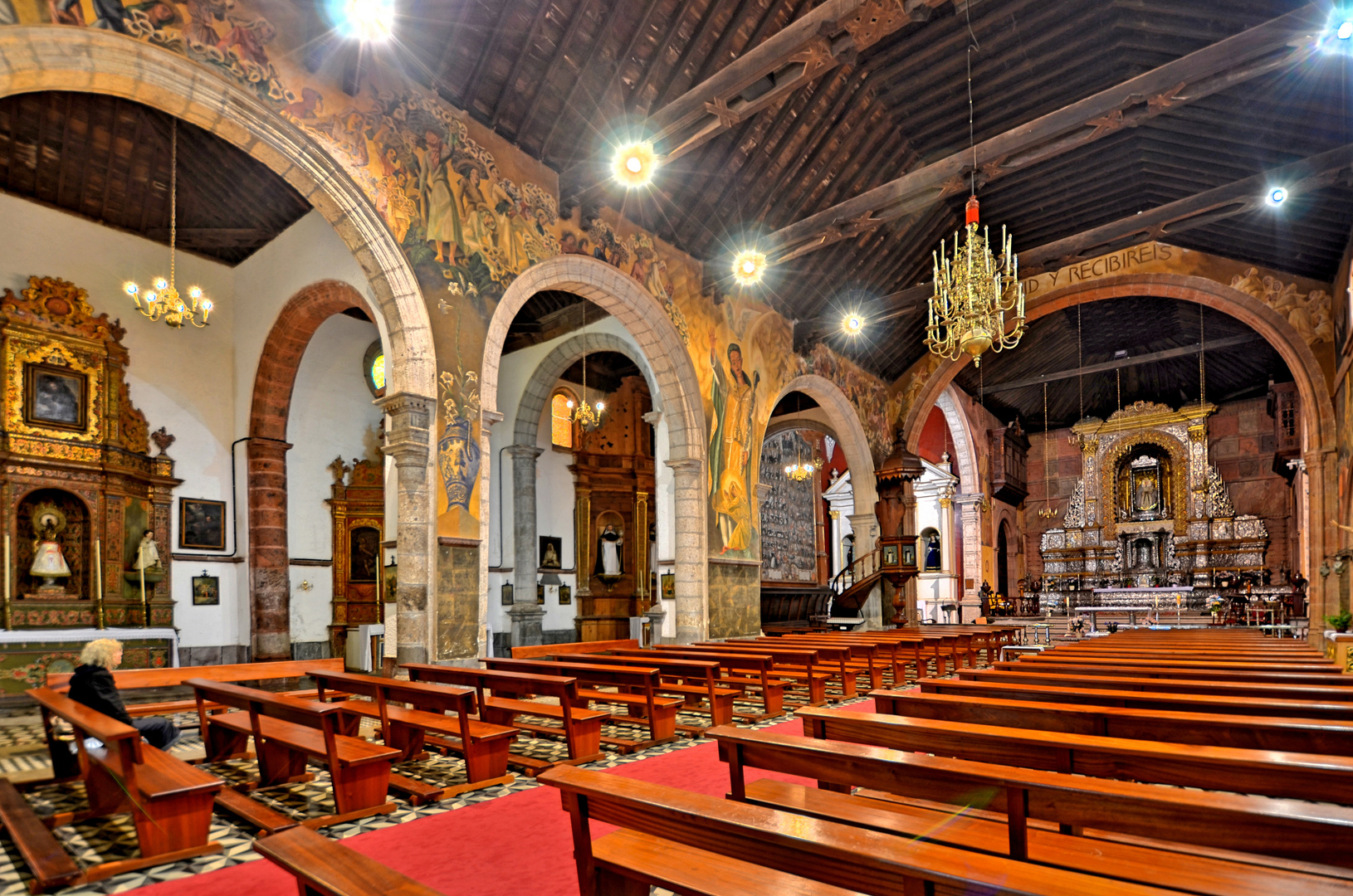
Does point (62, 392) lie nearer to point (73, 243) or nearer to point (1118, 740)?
point (73, 243)

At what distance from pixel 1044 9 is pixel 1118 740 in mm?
9888

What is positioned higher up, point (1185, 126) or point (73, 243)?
point (1185, 126)

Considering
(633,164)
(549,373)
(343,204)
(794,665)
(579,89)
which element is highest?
(579,89)

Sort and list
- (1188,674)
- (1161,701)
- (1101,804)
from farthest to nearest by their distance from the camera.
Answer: (1188,674)
(1161,701)
(1101,804)

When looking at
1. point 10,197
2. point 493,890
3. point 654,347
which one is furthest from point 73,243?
point 493,890

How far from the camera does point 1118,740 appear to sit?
2490 millimetres

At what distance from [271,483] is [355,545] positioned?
1892 mm

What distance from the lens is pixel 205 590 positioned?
1148 cm

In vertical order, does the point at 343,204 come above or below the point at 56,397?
above

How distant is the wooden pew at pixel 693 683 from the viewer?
594 centimetres

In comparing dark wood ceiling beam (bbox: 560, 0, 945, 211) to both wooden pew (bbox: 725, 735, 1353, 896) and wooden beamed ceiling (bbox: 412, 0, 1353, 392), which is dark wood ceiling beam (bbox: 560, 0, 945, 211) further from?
wooden pew (bbox: 725, 735, 1353, 896)

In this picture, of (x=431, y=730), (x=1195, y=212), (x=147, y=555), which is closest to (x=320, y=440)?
(x=147, y=555)

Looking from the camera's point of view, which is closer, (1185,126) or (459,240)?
(459,240)

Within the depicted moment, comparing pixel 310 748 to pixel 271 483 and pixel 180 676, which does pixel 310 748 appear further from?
pixel 271 483
